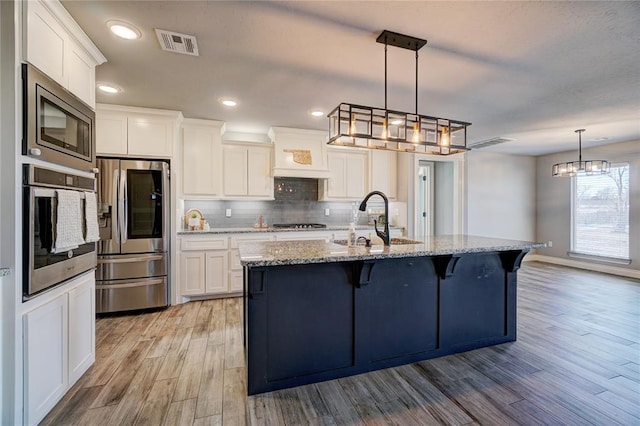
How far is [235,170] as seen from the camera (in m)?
4.46

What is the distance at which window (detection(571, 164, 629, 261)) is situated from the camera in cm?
551

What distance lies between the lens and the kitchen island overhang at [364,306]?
2.03 metres

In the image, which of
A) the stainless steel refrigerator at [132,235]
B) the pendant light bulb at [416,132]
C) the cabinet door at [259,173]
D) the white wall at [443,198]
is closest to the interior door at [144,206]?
the stainless steel refrigerator at [132,235]

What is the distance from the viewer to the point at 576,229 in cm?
625

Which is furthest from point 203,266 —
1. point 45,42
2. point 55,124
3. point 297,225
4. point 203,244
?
point 45,42

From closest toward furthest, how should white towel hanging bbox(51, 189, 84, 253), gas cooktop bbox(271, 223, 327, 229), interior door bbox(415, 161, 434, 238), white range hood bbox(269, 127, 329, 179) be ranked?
white towel hanging bbox(51, 189, 84, 253)
white range hood bbox(269, 127, 329, 179)
gas cooktop bbox(271, 223, 327, 229)
interior door bbox(415, 161, 434, 238)

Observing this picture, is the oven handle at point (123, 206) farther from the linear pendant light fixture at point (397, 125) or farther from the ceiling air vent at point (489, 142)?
the ceiling air vent at point (489, 142)

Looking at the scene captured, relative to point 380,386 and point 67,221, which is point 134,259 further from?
point 380,386

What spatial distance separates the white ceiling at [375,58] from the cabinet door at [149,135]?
0.66 feet

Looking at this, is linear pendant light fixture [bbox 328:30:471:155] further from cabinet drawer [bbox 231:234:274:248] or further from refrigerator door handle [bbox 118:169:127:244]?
refrigerator door handle [bbox 118:169:127:244]

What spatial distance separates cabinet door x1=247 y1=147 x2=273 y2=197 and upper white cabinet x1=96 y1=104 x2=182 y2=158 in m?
1.11

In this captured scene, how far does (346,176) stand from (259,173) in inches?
57.8

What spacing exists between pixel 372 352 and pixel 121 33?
2.98 metres

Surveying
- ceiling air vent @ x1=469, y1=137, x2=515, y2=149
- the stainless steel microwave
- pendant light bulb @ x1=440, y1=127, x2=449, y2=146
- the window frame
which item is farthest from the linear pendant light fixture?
the window frame
